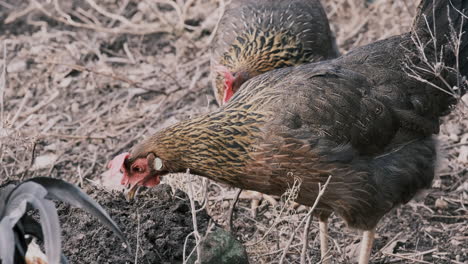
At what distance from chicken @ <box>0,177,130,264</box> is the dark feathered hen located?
2.88 metres

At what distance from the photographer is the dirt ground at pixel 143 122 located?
4.74 metres

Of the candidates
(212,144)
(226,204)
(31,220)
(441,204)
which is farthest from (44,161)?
(441,204)

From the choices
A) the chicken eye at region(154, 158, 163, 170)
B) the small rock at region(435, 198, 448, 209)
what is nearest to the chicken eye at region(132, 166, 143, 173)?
the chicken eye at region(154, 158, 163, 170)

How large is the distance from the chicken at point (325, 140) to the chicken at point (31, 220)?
4.29 feet

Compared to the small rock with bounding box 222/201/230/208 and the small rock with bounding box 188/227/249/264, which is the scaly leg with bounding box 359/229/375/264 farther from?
the small rock with bounding box 222/201/230/208

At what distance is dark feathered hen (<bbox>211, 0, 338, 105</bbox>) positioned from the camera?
6.36 metres

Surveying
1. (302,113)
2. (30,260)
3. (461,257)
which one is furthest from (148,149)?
(461,257)

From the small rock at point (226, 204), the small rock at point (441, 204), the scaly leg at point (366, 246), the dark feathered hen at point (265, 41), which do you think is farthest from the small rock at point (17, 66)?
the small rock at point (441, 204)

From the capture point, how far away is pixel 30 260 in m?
3.58

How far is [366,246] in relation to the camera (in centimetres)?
520

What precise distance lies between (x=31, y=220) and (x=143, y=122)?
3.52 metres

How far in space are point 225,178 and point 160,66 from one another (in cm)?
338

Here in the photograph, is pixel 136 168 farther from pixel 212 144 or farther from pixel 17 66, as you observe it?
pixel 17 66

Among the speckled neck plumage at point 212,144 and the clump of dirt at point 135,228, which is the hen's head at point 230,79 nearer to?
the speckled neck plumage at point 212,144
